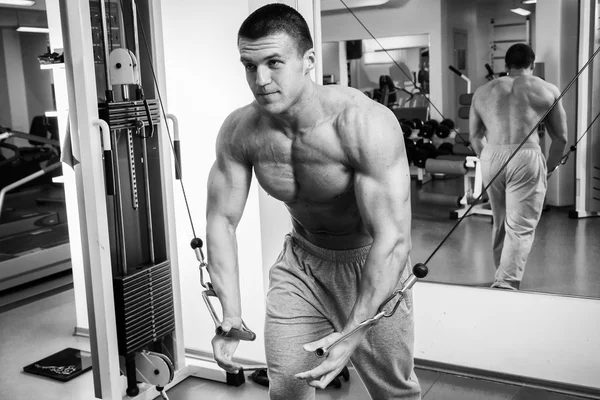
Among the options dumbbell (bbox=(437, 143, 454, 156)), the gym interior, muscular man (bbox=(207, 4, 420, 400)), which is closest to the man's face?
muscular man (bbox=(207, 4, 420, 400))

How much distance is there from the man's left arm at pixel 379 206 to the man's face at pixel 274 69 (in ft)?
0.60

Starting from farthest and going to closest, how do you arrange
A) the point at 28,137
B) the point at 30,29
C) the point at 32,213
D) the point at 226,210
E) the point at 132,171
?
1. the point at 32,213
2. the point at 30,29
3. the point at 28,137
4. the point at 132,171
5. the point at 226,210

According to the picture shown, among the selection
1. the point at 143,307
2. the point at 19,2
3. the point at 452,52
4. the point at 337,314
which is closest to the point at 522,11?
the point at 452,52

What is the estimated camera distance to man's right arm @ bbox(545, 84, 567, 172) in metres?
2.66

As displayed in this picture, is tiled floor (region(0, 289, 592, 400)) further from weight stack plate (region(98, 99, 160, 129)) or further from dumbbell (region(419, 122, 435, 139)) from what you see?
weight stack plate (region(98, 99, 160, 129))

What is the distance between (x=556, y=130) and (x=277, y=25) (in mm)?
1585

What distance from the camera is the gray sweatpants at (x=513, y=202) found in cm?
275

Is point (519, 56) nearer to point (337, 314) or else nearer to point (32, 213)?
point (337, 314)

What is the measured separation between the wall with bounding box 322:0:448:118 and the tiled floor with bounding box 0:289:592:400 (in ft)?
3.84

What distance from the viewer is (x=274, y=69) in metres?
1.54

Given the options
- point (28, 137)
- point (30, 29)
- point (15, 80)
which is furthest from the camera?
point (15, 80)

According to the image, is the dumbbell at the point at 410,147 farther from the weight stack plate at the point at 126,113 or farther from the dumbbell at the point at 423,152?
the weight stack plate at the point at 126,113

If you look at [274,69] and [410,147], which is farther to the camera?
[410,147]

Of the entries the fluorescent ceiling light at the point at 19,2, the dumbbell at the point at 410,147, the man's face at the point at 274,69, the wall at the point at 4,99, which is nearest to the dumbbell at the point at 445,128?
the dumbbell at the point at 410,147
